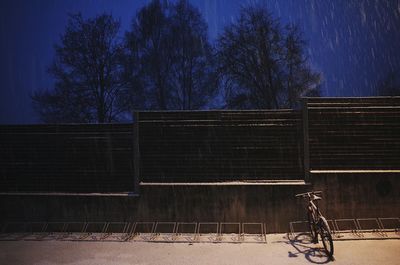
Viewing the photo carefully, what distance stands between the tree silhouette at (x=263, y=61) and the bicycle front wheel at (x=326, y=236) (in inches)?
923

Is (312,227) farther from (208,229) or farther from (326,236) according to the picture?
(208,229)

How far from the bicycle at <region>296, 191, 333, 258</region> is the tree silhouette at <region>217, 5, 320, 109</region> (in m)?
22.6

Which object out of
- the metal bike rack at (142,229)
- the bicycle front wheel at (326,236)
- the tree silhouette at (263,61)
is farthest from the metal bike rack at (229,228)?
the tree silhouette at (263,61)

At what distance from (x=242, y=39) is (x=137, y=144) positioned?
936 inches

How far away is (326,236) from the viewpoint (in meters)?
8.02

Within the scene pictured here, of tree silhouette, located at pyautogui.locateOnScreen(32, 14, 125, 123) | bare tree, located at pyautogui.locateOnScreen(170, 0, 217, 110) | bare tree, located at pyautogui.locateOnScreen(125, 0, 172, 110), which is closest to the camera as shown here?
tree silhouette, located at pyautogui.locateOnScreen(32, 14, 125, 123)

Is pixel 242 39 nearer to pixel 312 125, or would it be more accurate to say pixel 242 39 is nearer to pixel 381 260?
pixel 312 125

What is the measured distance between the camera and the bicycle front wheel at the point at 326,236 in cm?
791

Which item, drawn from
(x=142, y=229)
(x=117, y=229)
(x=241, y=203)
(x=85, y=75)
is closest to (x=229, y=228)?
(x=241, y=203)

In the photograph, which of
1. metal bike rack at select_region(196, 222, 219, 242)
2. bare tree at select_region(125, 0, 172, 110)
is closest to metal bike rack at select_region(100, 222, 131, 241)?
metal bike rack at select_region(196, 222, 219, 242)

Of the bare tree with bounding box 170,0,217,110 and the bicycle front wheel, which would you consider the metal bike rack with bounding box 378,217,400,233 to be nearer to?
the bicycle front wheel

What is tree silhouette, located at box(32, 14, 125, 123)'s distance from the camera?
106 ft

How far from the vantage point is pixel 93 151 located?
10.7 meters

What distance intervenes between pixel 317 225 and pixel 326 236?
40cm
